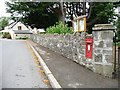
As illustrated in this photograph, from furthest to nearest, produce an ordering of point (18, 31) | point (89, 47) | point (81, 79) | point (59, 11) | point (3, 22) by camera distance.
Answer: point (3, 22), point (18, 31), point (59, 11), point (89, 47), point (81, 79)

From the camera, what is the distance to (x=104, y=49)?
29.9ft

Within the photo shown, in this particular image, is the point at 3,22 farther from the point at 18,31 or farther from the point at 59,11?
the point at 59,11

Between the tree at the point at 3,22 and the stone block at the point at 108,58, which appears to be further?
the tree at the point at 3,22

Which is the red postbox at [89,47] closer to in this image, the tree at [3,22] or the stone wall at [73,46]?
the stone wall at [73,46]

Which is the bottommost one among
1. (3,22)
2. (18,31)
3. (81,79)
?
(18,31)

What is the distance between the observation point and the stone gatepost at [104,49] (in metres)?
9.00

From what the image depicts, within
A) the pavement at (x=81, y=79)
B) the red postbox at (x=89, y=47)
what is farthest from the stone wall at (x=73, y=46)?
the pavement at (x=81, y=79)

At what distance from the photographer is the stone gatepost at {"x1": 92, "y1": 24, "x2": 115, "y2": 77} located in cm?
900

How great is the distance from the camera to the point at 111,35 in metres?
9.02

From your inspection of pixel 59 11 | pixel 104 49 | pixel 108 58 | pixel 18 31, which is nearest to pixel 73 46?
pixel 104 49

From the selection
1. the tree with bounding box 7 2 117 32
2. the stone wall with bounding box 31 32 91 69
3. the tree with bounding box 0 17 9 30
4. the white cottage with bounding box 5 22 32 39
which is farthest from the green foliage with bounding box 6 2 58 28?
the tree with bounding box 0 17 9 30

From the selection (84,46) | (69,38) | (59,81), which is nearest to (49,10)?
(69,38)

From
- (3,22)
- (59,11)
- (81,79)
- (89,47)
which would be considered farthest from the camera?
(3,22)

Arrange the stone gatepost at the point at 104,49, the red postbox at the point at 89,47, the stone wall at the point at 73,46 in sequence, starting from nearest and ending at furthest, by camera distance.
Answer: the stone gatepost at the point at 104,49 < the red postbox at the point at 89,47 < the stone wall at the point at 73,46
